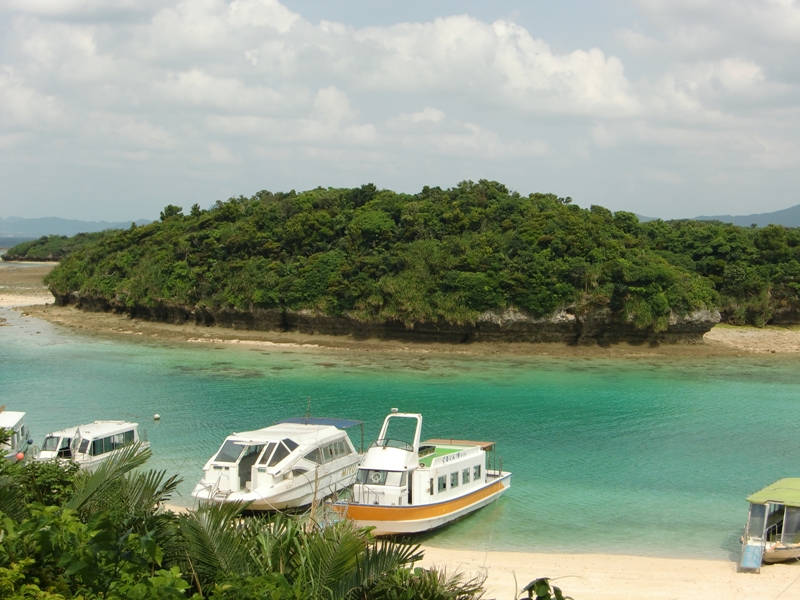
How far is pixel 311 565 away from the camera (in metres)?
7.79

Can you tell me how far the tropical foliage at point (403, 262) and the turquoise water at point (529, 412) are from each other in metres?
4.84

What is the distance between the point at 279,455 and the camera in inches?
782

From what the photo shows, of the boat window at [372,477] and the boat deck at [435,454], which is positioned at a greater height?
the boat deck at [435,454]

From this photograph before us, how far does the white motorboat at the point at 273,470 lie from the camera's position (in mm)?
18891

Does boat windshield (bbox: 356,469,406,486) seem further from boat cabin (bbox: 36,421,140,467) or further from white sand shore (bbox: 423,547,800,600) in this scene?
boat cabin (bbox: 36,421,140,467)

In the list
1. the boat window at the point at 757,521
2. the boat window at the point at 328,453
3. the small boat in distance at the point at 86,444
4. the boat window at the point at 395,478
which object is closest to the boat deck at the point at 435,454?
the boat window at the point at 395,478

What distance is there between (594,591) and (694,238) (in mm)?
52373

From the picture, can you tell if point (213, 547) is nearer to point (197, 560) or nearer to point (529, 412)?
point (197, 560)

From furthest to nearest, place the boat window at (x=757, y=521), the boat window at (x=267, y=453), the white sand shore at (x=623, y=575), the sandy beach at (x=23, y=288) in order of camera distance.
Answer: the sandy beach at (x=23, y=288), the boat window at (x=267, y=453), the boat window at (x=757, y=521), the white sand shore at (x=623, y=575)

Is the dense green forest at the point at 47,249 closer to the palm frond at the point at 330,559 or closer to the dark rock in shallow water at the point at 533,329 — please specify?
the dark rock in shallow water at the point at 533,329

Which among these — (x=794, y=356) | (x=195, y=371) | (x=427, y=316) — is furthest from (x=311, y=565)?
(x=794, y=356)

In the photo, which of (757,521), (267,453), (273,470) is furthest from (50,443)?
(757,521)

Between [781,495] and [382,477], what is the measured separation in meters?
9.20

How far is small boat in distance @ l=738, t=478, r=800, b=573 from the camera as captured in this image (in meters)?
17.2
